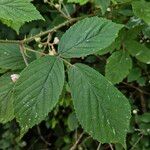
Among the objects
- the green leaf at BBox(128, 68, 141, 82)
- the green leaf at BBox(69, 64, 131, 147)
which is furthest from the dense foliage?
the green leaf at BBox(128, 68, 141, 82)

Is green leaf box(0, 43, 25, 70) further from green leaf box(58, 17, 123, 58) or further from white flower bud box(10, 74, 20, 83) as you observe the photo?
green leaf box(58, 17, 123, 58)

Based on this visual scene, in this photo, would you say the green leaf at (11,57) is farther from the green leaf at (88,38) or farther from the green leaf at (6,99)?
the green leaf at (88,38)

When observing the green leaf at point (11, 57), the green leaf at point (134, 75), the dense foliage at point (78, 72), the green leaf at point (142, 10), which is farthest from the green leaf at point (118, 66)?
the green leaf at point (11, 57)

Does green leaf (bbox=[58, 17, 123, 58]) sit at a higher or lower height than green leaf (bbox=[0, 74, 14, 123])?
higher

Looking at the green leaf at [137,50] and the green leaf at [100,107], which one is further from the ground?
the green leaf at [100,107]

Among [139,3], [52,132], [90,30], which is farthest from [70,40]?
[52,132]
